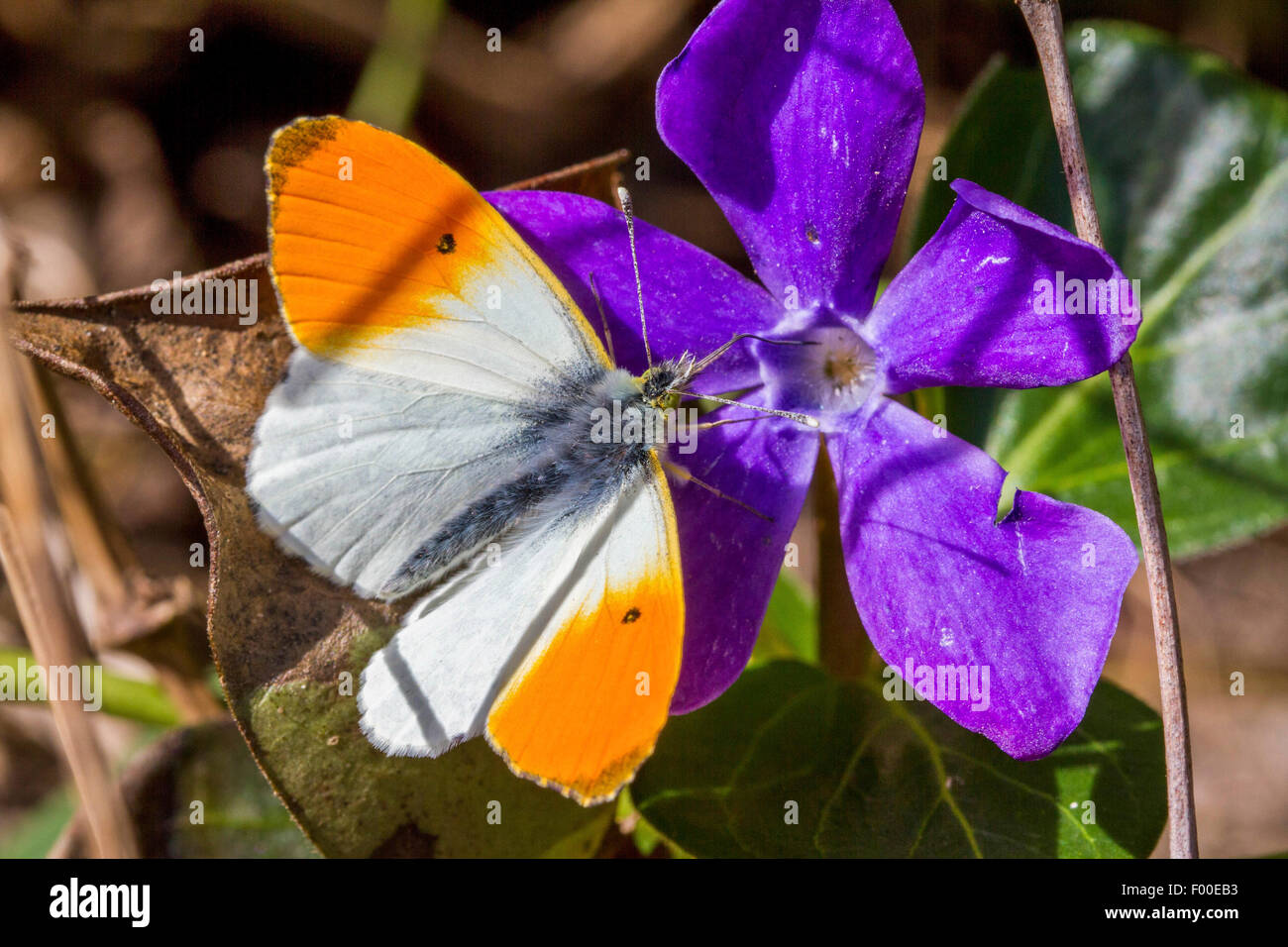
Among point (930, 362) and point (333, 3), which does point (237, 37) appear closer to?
point (333, 3)

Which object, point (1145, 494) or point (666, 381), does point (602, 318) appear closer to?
point (666, 381)

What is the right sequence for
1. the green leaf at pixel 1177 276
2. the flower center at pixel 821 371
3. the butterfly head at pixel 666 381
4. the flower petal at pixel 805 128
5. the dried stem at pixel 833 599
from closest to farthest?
the flower petal at pixel 805 128 → the butterfly head at pixel 666 381 → the flower center at pixel 821 371 → the dried stem at pixel 833 599 → the green leaf at pixel 1177 276

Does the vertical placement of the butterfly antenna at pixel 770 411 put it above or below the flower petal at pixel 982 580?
above

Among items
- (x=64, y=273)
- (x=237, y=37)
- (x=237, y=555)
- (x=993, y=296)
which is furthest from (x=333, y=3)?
(x=993, y=296)

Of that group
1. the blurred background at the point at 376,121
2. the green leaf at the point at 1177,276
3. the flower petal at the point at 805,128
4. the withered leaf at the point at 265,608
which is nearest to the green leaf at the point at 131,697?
the blurred background at the point at 376,121

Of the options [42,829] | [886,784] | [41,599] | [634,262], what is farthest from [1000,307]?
[42,829]

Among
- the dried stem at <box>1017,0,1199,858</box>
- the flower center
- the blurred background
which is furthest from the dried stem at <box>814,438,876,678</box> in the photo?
the blurred background

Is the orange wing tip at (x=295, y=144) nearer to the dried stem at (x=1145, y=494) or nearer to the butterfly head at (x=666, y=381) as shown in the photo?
the butterfly head at (x=666, y=381)
